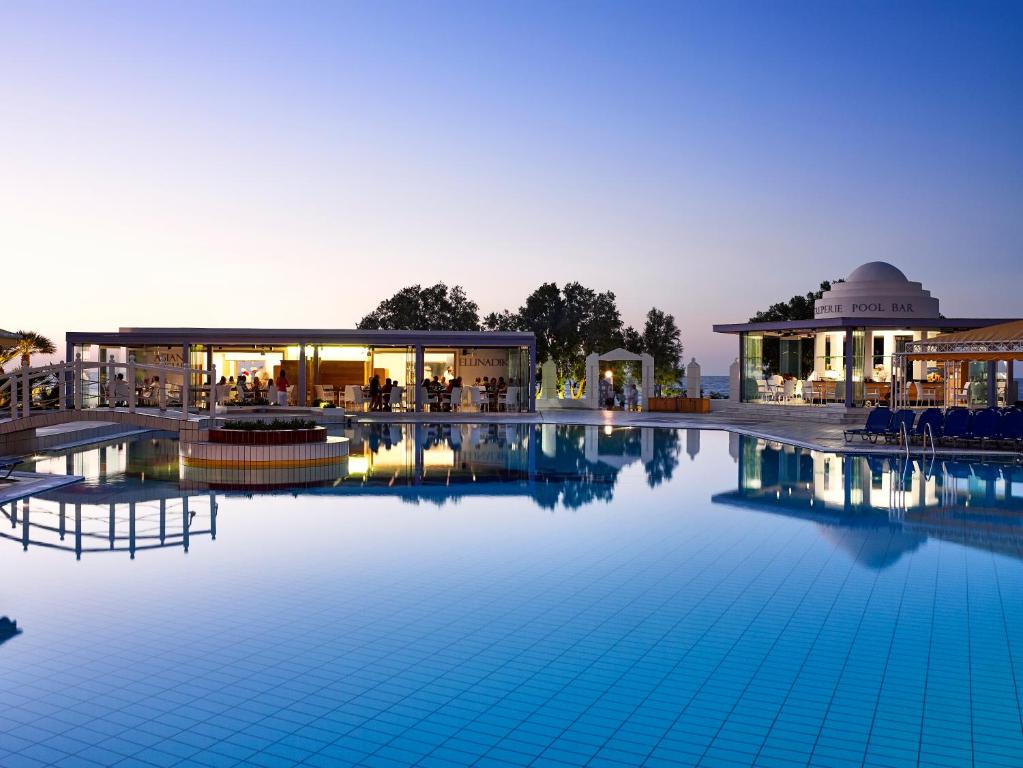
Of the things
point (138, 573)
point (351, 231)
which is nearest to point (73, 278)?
point (351, 231)

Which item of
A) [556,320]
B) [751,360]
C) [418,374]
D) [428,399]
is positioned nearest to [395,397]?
[418,374]

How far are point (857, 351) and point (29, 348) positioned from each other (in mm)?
25982

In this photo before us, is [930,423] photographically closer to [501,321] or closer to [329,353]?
[329,353]

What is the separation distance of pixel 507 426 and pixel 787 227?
13.1m

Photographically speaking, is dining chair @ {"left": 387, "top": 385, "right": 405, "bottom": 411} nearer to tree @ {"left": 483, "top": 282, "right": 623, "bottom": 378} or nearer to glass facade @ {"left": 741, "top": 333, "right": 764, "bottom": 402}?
glass facade @ {"left": 741, "top": 333, "right": 764, "bottom": 402}

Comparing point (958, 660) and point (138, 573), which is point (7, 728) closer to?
point (138, 573)

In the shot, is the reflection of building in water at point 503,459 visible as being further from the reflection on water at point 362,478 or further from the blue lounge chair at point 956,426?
the blue lounge chair at point 956,426

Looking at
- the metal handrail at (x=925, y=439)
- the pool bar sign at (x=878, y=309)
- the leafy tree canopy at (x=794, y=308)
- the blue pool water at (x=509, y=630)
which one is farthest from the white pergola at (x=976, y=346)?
the leafy tree canopy at (x=794, y=308)

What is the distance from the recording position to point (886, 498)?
11.3m

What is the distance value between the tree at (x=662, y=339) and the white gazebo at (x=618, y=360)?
1788cm

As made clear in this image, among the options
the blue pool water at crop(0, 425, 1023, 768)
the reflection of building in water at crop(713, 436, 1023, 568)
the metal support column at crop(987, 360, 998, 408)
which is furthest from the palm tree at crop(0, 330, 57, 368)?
the metal support column at crop(987, 360, 998, 408)

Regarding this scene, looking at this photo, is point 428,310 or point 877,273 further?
point 428,310

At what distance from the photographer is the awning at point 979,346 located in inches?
661

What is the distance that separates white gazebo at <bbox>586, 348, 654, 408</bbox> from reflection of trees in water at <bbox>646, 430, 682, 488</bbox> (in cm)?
757
